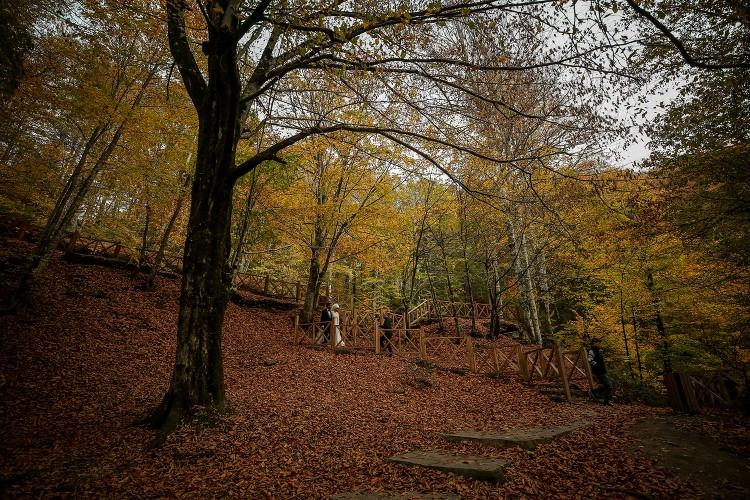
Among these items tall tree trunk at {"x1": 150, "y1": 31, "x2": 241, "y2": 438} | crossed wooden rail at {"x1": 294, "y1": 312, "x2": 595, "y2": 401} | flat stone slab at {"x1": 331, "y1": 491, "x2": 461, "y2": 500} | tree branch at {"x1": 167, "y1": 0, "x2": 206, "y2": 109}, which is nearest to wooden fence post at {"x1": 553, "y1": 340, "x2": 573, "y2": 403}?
crossed wooden rail at {"x1": 294, "y1": 312, "x2": 595, "y2": 401}

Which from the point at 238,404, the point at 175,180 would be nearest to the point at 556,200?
Result: the point at 238,404

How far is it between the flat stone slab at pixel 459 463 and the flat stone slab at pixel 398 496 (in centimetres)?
47

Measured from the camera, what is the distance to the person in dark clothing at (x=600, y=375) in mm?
8414

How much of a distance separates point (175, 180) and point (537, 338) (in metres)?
15.4

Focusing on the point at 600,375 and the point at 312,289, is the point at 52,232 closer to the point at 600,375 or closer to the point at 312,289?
the point at 312,289

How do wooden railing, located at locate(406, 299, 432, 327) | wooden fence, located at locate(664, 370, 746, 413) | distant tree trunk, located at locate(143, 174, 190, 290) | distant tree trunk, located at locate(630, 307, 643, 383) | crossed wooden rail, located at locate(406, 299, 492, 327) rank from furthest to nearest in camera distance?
crossed wooden rail, located at locate(406, 299, 492, 327)
wooden railing, located at locate(406, 299, 432, 327)
distant tree trunk, located at locate(143, 174, 190, 290)
distant tree trunk, located at locate(630, 307, 643, 383)
wooden fence, located at locate(664, 370, 746, 413)

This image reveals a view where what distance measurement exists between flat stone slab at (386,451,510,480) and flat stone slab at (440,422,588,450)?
69 centimetres

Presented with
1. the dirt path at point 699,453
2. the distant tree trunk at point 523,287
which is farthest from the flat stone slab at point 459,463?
the distant tree trunk at point 523,287

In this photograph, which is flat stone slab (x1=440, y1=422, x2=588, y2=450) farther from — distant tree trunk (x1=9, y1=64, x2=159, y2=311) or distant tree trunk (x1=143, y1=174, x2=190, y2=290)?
distant tree trunk (x1=143, y1=174, x2=190, y2=290)

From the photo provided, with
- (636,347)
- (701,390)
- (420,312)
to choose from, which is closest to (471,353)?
(636,347)

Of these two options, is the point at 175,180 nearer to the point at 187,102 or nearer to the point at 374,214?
the point at 187,102

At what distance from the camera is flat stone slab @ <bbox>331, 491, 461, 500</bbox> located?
3027 mm

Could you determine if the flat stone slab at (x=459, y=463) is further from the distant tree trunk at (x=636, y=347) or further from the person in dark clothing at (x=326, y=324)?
the distant tree trunk at (x=636, y=347)

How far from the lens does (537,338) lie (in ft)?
42.3
